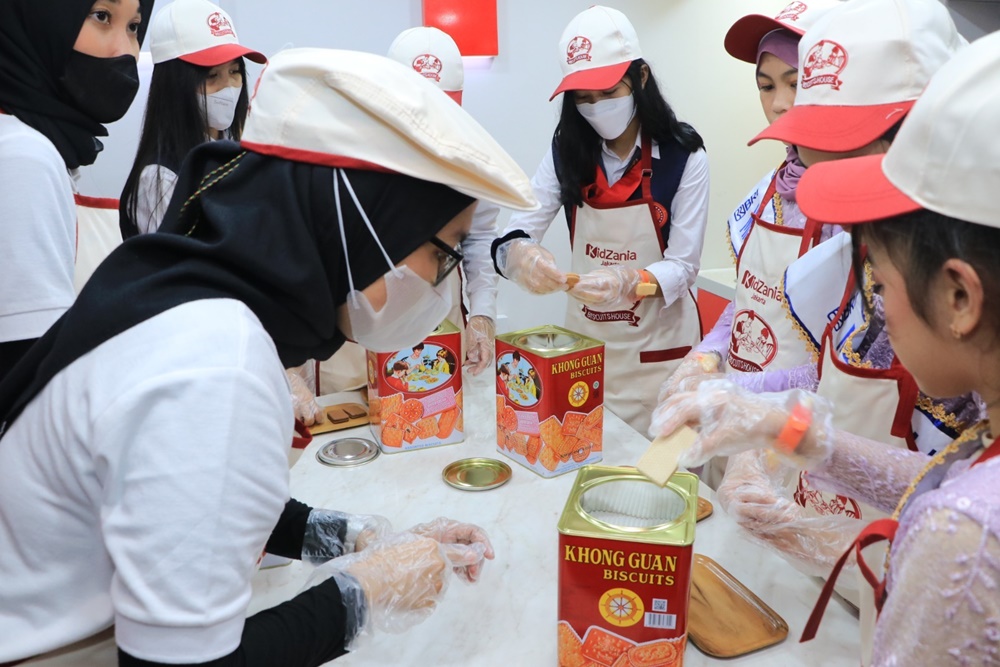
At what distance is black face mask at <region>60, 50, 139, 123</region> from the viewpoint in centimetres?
141

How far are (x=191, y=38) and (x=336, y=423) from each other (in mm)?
1061

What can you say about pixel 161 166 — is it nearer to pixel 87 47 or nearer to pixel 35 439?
pixel 87 47

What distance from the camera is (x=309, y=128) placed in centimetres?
86

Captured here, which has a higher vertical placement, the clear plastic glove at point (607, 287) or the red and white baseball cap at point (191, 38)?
the red and white baseball cap at point (191, 38)

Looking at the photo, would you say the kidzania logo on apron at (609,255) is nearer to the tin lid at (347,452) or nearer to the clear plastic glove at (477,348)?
the clear plastic glove at (477,348)

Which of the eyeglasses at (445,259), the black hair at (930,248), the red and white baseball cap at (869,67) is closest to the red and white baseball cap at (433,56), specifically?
the red and white baseball cap at (869,67)

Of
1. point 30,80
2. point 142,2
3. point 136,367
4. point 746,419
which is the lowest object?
point 746,419

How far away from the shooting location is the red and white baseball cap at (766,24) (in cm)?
156

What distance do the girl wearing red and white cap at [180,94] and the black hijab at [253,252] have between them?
3.28 feet

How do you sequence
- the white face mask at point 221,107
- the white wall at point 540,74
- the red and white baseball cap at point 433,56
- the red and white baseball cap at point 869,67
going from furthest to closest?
the white wall at point 540,74 → the red and white baseball cap at point 433,56 → the white face mask at point 221,107 → the red and white baseball cap at point 869,67

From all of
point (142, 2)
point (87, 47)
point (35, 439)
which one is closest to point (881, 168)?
point (35, 439)

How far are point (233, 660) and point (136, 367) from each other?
312 millimetres

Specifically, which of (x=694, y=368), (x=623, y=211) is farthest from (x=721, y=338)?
(x=623, y=211)

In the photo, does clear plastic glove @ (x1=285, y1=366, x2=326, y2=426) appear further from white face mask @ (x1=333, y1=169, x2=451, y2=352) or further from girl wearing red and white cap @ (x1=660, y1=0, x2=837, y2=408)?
girl wearing red and white cap @ (x1=660, y1=0, x2=837, y2=408)
